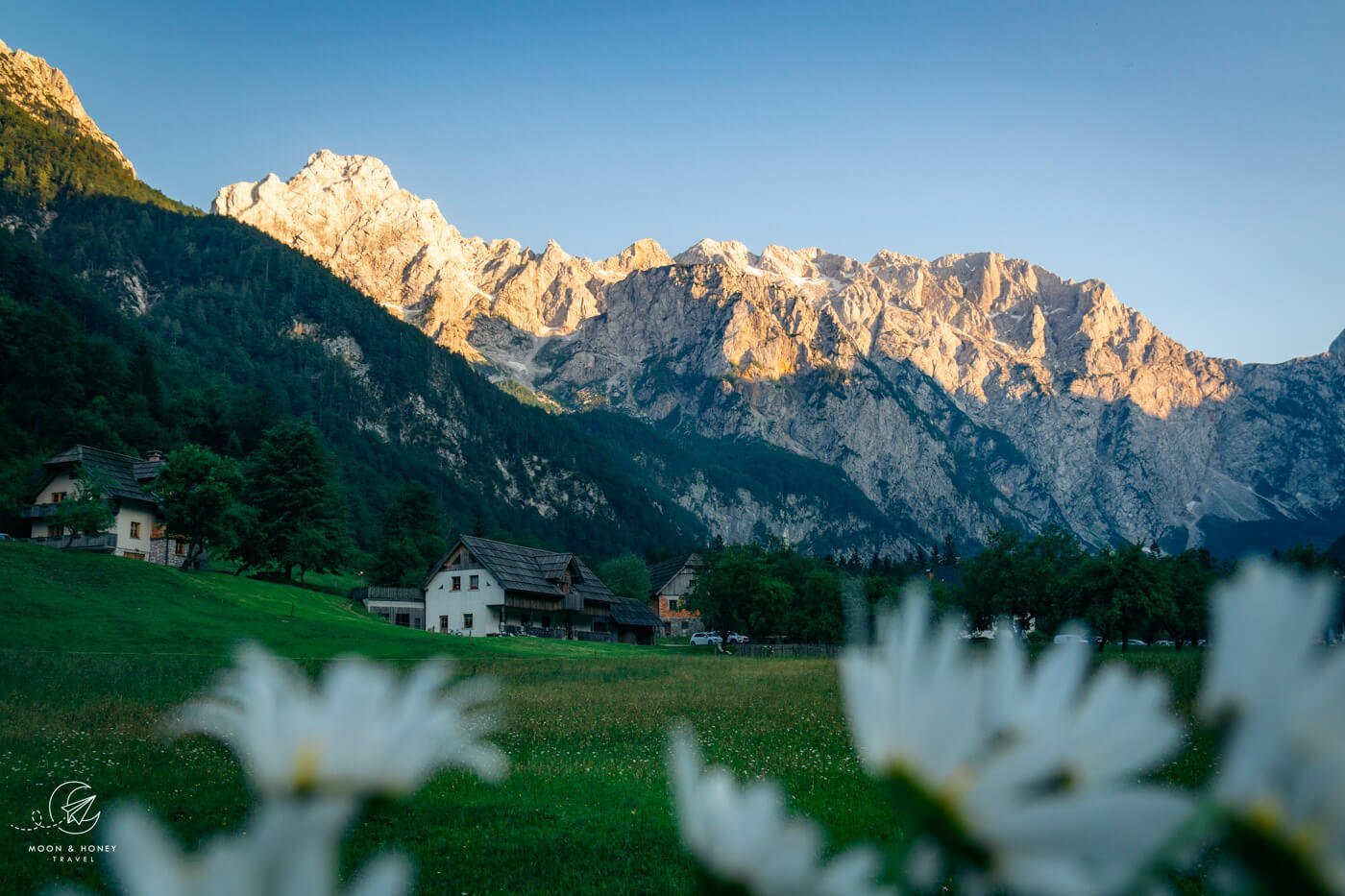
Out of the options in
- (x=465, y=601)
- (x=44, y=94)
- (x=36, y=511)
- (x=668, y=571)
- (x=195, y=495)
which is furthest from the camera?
(x=44, y=94)

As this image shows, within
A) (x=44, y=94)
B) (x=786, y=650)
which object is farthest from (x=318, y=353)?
(x=786, y=650)

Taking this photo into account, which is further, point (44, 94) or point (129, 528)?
point (44, 94)

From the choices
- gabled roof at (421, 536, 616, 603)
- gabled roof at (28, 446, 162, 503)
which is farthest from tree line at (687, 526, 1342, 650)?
gabled roof at (28, 446, 162, 503)

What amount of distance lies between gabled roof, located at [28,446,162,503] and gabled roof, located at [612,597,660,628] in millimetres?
39048

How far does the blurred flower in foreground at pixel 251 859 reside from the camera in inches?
26.3

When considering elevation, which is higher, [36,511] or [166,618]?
[36,511]

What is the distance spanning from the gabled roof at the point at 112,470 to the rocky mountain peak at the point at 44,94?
15317 centimetres

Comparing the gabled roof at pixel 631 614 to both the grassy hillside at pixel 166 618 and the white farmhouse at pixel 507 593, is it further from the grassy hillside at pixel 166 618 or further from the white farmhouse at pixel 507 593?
the grassy hillside at pixel 166 618

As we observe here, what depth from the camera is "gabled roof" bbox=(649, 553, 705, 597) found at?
380ft

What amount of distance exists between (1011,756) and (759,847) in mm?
244

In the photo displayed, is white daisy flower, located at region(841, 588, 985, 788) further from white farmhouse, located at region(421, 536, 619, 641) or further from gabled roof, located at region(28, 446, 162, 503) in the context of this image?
white farmhouse, located at region(421, 536, 619, 641)

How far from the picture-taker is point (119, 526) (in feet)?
196

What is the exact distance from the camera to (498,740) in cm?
1972

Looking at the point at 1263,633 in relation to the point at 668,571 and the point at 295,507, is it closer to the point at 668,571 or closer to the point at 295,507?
the point at 295,507
